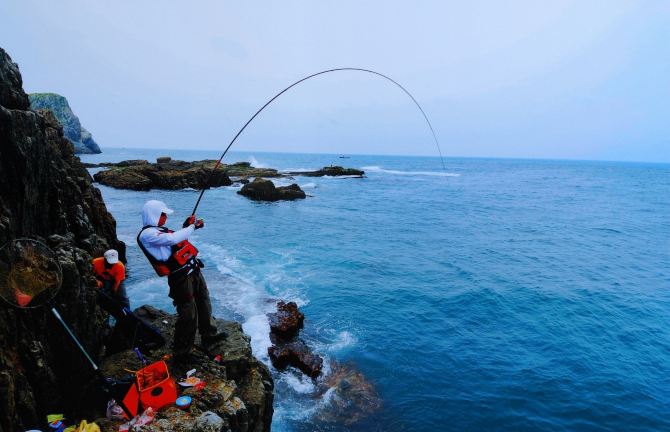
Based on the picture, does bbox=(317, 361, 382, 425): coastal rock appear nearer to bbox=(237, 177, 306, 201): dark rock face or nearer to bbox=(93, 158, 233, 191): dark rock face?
bbox=(237, 177, 306, 201): dark rock face

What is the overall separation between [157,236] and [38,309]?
6.50ft

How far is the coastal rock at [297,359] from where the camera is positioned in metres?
10.3

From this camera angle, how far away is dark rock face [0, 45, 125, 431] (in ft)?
15.3

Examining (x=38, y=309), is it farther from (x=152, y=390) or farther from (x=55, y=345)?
(x=152, y=390)

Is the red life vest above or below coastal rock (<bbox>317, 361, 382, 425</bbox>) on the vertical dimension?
above

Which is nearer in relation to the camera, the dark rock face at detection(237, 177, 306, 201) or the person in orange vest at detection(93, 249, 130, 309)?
the person in orange vest at detection(93, 249, 130, 309)

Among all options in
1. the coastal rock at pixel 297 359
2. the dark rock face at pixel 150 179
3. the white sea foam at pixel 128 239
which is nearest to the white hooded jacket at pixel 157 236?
the coastal rock at pixel 297 359

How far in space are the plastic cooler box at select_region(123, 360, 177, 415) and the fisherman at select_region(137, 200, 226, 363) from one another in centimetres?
73

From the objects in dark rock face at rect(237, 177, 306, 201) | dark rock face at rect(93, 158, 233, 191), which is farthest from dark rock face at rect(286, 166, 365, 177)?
dark rock face at rect(237, 177, 306, 201)

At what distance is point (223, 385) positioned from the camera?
5.70 meters

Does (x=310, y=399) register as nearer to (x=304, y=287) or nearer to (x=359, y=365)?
(x=359, y=365)

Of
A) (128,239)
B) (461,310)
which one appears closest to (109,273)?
(461,310)

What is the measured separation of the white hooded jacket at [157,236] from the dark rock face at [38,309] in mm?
1552

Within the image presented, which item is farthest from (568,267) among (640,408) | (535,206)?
(535,206)
